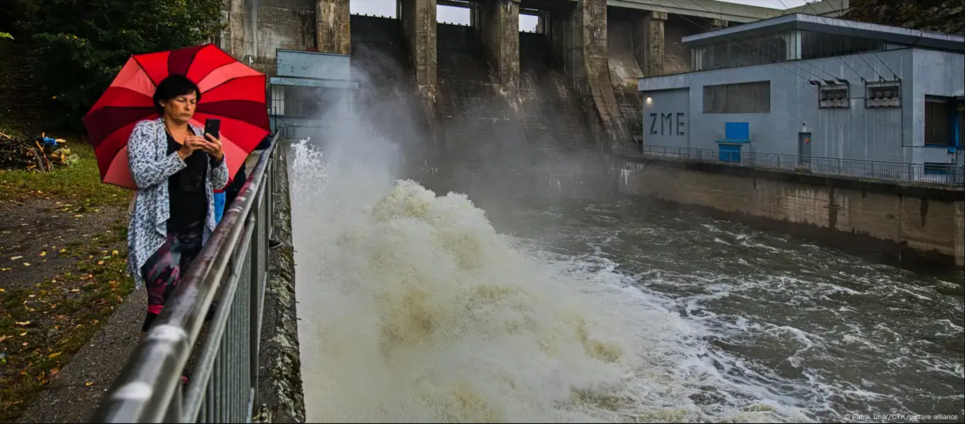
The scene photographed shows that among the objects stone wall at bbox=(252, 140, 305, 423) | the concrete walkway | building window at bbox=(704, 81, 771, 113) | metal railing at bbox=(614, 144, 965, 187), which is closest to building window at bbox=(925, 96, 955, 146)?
metal railing at bbox=(614, 144, 965, 187)

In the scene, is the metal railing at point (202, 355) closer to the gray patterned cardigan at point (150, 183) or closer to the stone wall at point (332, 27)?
the gray patterned cardigan at point (150, 183)

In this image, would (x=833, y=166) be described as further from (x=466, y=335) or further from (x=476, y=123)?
(x=466, y=335)

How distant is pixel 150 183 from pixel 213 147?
34cm

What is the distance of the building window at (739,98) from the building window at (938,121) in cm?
507

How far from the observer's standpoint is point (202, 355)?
5.52ft

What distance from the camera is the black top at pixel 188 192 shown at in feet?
11.3

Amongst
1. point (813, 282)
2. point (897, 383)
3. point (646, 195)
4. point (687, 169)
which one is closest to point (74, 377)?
point (897, 383)

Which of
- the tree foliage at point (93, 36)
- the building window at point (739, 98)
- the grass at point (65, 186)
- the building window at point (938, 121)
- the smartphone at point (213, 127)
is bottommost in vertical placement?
the grass at point (65, 186)

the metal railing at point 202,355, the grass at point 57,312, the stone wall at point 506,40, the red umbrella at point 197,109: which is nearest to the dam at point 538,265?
the stone wall at point 506,40

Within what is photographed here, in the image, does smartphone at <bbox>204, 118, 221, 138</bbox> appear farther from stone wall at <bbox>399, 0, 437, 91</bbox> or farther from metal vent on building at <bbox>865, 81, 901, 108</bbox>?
stone wall at <bbox>399, 0, 437, 91</bbox>

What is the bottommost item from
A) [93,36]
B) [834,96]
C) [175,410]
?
[175,410]

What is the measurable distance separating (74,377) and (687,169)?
943 inches

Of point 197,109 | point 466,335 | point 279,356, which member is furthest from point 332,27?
Result: point 279,356

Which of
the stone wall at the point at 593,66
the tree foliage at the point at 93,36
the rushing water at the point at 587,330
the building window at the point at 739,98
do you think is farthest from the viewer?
the stone wall at the point at 593,66
